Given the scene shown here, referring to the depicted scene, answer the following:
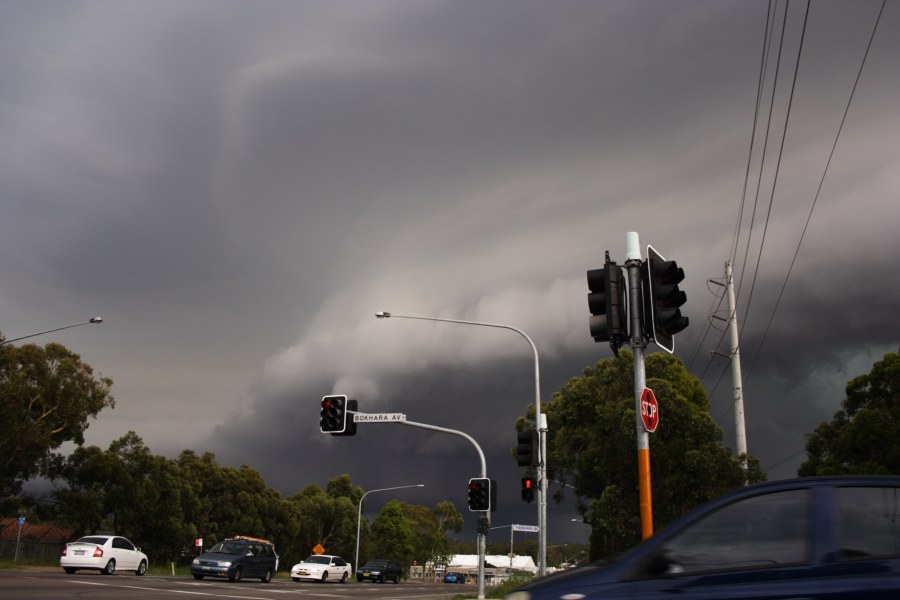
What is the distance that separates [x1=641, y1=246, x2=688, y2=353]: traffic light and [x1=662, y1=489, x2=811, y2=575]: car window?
17.6 ft

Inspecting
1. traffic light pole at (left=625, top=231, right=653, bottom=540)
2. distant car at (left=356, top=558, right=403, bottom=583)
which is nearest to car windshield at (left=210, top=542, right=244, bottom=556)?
distant car at (left=356, top=558, right=403, bottom=583)

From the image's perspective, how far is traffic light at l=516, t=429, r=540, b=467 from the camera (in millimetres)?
19578

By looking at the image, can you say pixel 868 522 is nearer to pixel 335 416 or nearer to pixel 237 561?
pixel 335 416

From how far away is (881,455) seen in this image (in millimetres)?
30000

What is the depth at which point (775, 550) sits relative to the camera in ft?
14.7

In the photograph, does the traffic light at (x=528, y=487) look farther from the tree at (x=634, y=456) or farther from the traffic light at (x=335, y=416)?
the tree at (x=634, y=456)

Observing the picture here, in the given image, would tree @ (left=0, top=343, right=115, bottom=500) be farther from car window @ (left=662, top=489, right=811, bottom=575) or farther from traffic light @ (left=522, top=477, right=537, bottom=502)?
car window @ (left=662, top=489, right=811, bottom=575)

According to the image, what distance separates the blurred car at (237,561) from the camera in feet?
97.0

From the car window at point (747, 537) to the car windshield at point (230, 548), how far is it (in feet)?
94.9

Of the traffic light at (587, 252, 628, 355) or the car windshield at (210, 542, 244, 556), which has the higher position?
the traffic light at (587, 252, 628, 355)

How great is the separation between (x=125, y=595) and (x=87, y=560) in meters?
12.6

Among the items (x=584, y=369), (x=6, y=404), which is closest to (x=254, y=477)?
(x=6, y=404)

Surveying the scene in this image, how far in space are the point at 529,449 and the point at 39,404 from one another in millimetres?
32225

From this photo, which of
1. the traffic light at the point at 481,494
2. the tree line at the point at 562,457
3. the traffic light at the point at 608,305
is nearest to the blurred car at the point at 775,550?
the traffic light at the point at 608,305
